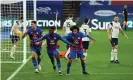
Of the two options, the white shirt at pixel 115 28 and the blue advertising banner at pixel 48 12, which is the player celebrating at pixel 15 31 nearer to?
the white shirt at pixel 115 28

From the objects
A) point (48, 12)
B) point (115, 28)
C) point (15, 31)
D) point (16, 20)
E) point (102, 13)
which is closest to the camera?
point (115, 28)

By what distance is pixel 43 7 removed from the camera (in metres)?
44.6

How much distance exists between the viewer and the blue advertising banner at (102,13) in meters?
43.2

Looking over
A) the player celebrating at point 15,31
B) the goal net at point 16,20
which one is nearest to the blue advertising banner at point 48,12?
the goal net at point 16,20

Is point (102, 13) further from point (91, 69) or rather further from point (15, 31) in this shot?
point (91, 69)

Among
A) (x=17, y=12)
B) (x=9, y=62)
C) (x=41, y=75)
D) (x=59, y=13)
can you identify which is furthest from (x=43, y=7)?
(x=41, y=75)

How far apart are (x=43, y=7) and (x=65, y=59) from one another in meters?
22.4

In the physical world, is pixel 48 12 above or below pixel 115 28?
below

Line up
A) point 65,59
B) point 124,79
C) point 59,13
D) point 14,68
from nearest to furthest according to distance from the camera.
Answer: point 124,79 < point 14,68 < point 65,59 < point 59,13

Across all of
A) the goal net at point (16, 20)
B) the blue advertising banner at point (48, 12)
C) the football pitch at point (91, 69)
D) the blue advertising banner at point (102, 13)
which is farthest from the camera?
the blue advertising banner at point (48, 12)

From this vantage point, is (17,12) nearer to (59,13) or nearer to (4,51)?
(4,51)

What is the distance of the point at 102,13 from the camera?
44.1 meters

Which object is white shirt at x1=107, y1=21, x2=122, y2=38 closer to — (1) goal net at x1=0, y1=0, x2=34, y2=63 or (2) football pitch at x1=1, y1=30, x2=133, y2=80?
(2) football pitch at x1=1, y1=30, x2=133, y2=80

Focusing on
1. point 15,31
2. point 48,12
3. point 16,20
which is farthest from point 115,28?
point 48,12
